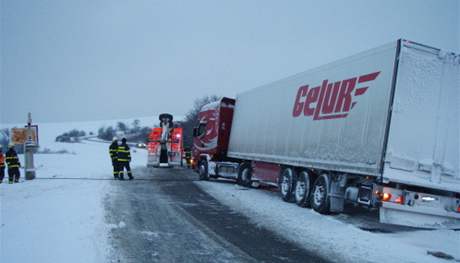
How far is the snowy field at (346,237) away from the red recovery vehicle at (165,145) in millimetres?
12929

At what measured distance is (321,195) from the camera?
9156 mm

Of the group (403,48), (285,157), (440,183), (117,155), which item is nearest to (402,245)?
(440,183)

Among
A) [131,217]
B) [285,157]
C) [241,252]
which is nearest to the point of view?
[241,252]

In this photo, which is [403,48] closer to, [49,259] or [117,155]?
[49,259]

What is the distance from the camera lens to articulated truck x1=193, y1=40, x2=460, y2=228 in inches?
280

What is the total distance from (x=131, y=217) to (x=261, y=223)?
2.74 metres

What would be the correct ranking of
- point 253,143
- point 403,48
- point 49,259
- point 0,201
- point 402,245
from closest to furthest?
point 49,259, point 402,245, point 403,48, point 0,201, point 253,143

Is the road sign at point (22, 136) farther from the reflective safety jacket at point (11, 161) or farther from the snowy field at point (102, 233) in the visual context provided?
the snowy field at point (102, 233)

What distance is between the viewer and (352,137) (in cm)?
809

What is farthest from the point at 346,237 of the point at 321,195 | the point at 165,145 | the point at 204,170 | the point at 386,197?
the point at 165,145

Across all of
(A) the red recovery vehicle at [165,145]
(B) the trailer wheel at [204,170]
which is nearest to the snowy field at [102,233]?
(B) the trailer wheel at [204,170]

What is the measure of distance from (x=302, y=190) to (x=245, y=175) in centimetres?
501

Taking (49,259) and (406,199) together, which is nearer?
(49,259)

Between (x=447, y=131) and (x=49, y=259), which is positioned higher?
(x=447, y=131)
